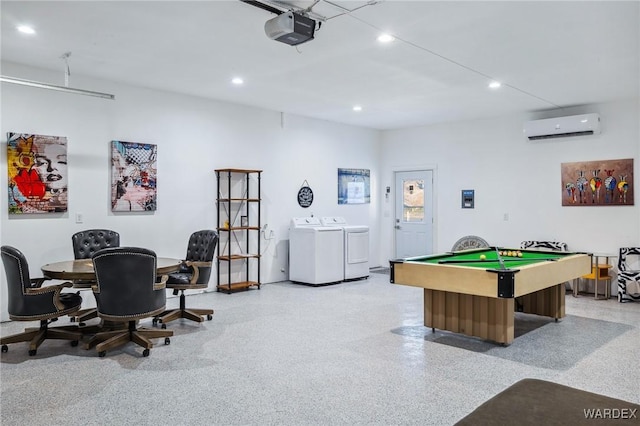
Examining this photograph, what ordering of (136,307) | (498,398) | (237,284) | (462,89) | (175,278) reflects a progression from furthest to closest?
(237,284), (462,89), (175,278), (136,307), (498,398)

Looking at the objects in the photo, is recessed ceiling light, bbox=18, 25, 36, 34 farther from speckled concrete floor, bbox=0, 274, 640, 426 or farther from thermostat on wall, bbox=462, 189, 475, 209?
thermostat on wall, bbox=462, 189, 475, 209

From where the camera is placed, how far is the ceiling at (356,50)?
372 cm

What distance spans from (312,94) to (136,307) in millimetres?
3874

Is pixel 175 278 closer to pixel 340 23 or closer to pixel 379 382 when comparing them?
pixel 379 382

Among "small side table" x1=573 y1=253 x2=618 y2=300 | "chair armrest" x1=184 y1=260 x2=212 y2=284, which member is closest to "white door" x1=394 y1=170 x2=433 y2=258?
"small side table" x1=573 y1=253 x2=618 y2=300

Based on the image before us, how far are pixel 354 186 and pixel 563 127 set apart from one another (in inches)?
149

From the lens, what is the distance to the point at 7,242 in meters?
5.09

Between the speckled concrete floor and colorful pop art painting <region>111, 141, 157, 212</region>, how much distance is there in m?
1.83

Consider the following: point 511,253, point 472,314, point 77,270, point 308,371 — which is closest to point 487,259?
point 511,253

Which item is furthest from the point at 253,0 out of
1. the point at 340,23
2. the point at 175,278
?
the point at 175,278

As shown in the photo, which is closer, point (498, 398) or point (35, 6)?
point (498, 398)

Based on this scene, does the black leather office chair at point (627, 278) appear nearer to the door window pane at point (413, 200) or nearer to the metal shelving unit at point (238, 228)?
the door window pane at point (413, 200)

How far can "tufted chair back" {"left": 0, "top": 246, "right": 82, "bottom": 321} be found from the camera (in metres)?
3.85

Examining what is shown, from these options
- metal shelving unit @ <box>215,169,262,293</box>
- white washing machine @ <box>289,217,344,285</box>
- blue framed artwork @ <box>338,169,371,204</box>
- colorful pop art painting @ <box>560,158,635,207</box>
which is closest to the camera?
colorful pop art painting @ <box>560,158,635,207</box>
